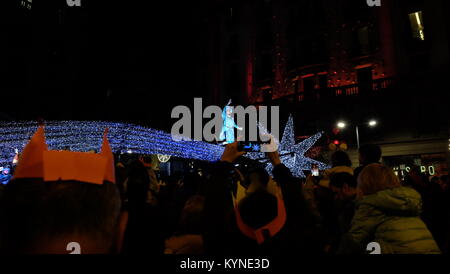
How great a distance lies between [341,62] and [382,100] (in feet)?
15.3

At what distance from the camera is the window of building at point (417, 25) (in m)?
18.9

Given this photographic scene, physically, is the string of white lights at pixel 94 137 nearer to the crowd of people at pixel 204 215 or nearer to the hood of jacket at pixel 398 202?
the crowd of people at pixel 204 215

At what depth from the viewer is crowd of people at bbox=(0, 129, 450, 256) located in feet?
3.45

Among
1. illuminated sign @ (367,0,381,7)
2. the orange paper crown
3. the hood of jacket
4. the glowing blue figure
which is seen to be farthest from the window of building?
the orange paper crown

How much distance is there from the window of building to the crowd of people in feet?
66.1

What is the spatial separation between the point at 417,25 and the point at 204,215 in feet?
75.6

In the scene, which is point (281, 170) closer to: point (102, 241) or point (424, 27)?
point (102, 241)

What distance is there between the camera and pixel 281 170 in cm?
257

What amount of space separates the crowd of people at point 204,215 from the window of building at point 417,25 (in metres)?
20.1

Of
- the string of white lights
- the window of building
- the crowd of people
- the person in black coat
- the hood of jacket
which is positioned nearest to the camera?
the crowd of people

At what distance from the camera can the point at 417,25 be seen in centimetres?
1914

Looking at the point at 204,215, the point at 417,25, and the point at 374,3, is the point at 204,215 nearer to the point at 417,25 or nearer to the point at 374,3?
the point at 374,3

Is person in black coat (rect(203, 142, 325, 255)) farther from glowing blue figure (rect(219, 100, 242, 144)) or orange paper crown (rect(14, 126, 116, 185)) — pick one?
glowing blue figure (rect(219, 100, 242, 144))

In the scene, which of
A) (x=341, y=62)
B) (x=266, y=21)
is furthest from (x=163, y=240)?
(x=266, y=21)
